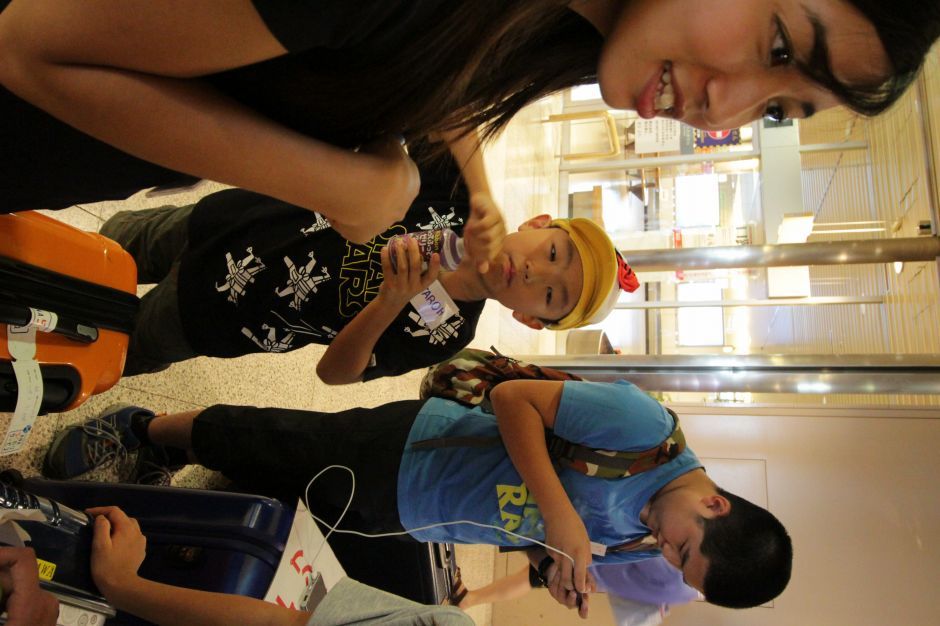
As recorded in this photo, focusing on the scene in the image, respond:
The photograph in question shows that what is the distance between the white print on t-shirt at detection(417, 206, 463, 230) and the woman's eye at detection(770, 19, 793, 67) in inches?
39.3

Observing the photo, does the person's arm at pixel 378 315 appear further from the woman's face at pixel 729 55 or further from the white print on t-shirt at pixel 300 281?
the woman's face at pixel 729 55

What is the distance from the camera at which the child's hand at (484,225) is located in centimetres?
106

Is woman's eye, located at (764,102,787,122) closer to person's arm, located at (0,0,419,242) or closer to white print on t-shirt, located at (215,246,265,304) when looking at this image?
person's arm, located at (0,0,419,242)

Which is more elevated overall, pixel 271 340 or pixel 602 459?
pixel 271 340

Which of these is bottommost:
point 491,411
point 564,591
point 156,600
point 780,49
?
point 564,591

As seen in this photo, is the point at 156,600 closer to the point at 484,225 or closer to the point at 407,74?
the point at 484,225

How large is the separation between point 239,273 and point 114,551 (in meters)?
0.69

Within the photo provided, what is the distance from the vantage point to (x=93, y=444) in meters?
2.01

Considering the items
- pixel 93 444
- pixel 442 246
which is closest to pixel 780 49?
pixel 442 246

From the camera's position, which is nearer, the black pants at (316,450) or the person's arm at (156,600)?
the person's arm at (156,600)

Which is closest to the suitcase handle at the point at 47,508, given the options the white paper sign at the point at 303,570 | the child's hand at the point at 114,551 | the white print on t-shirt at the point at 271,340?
the child's hand at the point at 114,551

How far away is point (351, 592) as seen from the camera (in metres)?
1.28

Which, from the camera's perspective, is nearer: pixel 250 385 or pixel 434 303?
pixel 434 303

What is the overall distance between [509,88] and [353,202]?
26 cm
